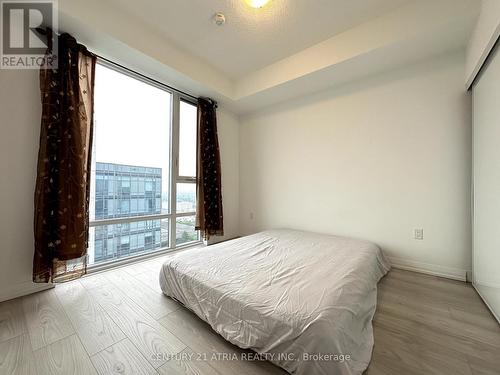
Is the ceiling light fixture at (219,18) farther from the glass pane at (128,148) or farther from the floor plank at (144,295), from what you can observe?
the floor plank at (144,295)

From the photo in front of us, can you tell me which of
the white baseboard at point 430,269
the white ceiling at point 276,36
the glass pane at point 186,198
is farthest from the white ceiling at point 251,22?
the white baseboard at point 430,269

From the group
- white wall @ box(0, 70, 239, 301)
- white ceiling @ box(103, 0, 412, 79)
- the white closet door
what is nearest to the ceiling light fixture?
white ceiling @ box(103, 0, 412, 79)

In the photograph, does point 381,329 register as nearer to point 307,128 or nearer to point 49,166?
point 307,128

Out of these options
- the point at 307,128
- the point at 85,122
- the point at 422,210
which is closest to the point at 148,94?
the point at 85,122

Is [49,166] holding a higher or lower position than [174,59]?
lower

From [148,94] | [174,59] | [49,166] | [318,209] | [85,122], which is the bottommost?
[318,209]

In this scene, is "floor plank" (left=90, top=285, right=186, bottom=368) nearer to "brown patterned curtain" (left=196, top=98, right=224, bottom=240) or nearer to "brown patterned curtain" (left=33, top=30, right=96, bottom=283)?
"brown patterned curtain" (left=33, top=30, right=96, bottom=283)

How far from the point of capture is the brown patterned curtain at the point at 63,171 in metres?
1.74

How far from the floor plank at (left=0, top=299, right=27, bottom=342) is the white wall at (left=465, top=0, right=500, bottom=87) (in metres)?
3.78

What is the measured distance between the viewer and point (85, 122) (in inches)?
78.7

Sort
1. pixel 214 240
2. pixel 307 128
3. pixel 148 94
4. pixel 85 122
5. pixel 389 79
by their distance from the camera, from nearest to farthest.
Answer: pixel 85 122 < pixel 389 79 < pixel 148 94 < pixel 307 128 < pixel 214 240

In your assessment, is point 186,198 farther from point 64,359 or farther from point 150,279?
point 64,359

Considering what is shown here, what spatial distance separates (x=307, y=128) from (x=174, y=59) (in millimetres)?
2030

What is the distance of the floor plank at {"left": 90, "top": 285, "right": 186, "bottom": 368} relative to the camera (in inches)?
45.7
